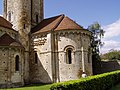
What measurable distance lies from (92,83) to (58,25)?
43.5 feet

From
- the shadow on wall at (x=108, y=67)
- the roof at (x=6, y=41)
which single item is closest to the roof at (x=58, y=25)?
the roof at (x=6, y=41)

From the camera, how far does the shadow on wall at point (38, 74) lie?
26872mm

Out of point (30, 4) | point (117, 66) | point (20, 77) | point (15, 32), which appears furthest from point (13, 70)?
point (117, 66)

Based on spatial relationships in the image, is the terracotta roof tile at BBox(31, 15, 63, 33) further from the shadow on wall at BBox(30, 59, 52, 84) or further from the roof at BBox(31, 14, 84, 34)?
the shadow on wall at BBox(30, 59, 52, 84)

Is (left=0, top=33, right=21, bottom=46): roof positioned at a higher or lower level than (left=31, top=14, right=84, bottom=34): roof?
lower

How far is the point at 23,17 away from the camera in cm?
2902

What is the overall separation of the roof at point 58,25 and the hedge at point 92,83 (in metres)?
8.37

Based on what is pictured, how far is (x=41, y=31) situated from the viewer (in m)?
27.9

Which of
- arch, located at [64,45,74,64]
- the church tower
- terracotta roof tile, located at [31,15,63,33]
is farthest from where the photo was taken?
the church tower

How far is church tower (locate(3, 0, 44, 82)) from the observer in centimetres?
2841

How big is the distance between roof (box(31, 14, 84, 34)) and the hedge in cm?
837

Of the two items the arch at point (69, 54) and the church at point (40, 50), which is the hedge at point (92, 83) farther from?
the arch at point (69, 54)

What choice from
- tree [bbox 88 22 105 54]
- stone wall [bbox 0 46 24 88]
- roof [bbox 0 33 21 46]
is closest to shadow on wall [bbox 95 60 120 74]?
tree [bbox 88 22 105 54]

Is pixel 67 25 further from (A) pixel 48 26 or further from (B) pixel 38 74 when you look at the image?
(B) pixel 38 74
